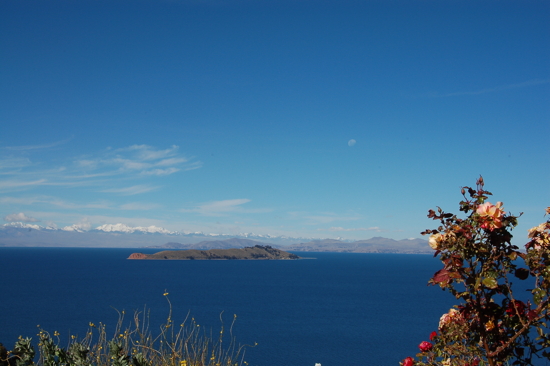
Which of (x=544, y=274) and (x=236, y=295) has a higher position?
(x=544, y=274)

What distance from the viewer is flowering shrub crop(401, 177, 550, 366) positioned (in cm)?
287

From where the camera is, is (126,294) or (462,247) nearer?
(462,247)

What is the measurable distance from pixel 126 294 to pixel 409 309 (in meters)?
49.7

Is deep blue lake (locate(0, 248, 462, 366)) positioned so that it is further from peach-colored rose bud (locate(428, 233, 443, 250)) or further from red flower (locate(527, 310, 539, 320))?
peach-colored rose bud (locate(428, 233, 443, 250))

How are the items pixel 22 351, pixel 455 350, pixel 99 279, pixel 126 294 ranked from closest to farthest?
1. pixel 455 350
2. pixel 22 351
3. pixel 126 294
4. pixel 99 279

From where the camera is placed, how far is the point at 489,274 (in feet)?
9.55

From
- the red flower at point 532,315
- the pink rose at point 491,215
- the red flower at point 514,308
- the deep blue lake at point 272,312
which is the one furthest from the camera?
the deep blue lake at point 272,312

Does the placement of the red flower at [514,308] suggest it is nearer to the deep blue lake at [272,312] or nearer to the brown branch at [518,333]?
the brown branch at [518,333]

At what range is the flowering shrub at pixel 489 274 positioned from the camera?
2.87 metres

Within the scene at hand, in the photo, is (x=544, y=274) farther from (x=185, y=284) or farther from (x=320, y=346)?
(x=185, y=284)

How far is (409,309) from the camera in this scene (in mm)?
65875

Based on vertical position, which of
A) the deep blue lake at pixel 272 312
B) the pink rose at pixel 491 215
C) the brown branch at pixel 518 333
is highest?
the pink rose at pixel 491 215

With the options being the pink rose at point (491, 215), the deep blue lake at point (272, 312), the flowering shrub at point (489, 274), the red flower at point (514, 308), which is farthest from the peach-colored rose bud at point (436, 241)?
the deep blue lake at point (272, 312)

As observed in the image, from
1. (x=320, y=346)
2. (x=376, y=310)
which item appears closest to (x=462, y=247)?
(x=320, y=346)
